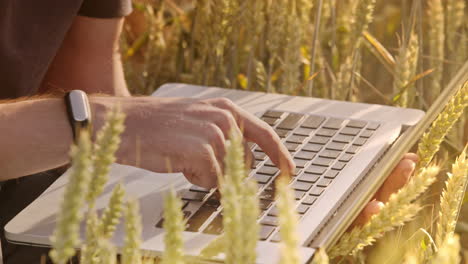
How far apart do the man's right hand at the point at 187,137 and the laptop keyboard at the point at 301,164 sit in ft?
0.11

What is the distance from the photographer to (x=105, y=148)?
0.54m

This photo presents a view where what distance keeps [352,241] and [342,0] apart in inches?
33.9

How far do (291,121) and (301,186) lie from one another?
0.73 ft

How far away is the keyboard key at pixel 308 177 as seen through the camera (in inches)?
37.0

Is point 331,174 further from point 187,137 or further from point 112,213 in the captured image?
point 112,213

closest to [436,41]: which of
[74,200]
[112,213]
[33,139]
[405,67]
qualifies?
[405,67]

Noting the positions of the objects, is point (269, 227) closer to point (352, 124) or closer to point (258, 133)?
point (258, 133)

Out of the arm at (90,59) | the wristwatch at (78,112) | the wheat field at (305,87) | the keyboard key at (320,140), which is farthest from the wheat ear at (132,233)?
the arm at (90,59)

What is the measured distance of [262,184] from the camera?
93 cm

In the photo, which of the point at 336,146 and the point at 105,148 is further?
the point at 336,146

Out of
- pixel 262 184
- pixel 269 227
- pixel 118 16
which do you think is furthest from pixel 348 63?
pixel 269 227

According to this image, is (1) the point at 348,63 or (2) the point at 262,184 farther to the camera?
(1) the point at 348,63

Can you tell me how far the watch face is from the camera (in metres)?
0.86

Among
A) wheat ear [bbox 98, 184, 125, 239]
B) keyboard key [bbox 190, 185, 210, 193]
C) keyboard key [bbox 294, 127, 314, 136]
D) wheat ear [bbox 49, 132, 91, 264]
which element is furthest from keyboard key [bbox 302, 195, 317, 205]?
wheat ear [bbox 49, 132, 91, 264]
